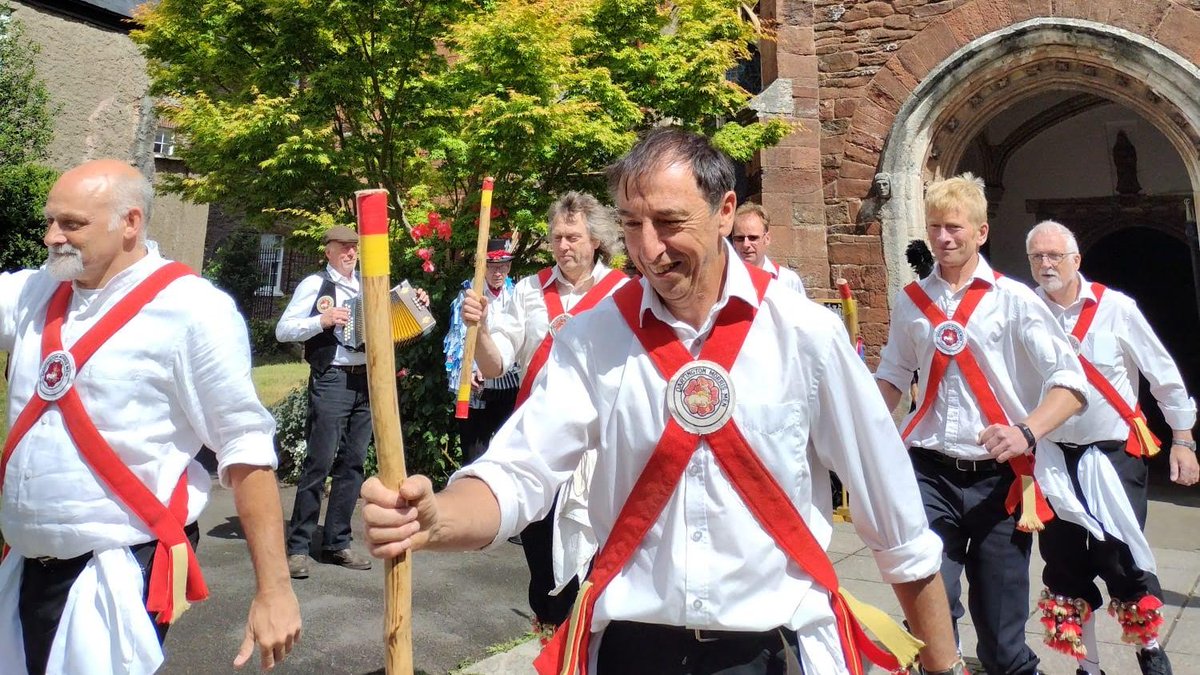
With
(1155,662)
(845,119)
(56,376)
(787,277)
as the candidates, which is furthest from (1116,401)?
(845,119)

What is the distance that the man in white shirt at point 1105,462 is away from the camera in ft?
14.1

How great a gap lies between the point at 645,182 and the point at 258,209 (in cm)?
892

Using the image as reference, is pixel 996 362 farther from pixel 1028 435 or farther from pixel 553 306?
pixel 553 306

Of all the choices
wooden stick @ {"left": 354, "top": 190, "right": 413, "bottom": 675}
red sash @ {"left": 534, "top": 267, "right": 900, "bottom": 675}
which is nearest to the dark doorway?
red sash @ {"left": 534, "top": 267, "right": 900, "bottom": 675}

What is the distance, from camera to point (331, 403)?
20.3 ft

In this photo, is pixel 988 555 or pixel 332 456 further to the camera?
pixel 332 456

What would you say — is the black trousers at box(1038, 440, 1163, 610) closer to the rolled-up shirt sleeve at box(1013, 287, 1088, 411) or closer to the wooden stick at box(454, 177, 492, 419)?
the rolled-up shirt sleeve at box(1013, 287, 1088, 411)

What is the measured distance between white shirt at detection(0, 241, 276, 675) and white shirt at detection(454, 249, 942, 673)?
1.08m

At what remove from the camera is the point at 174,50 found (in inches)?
401

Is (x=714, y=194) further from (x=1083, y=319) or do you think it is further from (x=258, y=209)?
(x=258, y=209)

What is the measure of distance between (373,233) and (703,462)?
88 centimetres

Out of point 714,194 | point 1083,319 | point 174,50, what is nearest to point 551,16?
point 174,50

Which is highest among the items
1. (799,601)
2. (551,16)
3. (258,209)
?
(551,16)

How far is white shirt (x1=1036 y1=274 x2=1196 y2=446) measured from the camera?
181 inches
